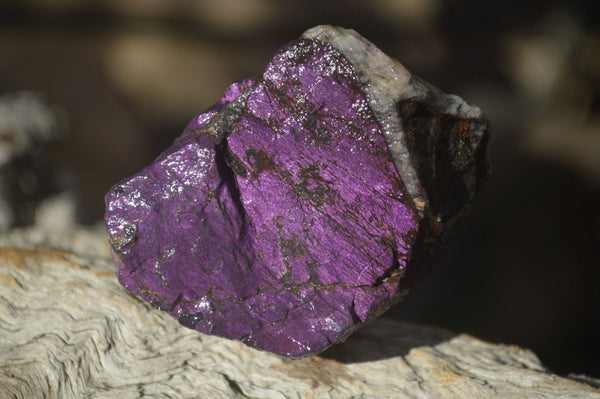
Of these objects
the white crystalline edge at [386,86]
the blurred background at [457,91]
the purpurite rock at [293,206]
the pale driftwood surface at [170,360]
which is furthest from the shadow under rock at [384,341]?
the blurred background at [457,91]

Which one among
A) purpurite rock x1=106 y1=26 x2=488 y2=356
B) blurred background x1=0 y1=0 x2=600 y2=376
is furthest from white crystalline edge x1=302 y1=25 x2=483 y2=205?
blurred background x1=0 y1=0 x2=600 y2=376

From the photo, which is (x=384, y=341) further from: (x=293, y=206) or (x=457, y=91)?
(x=457, y=91)

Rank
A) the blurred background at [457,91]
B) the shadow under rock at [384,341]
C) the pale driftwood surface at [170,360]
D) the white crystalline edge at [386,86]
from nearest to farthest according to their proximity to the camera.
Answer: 1. the white crystalline edge at [386,86]
2. the pale driftwood surface at [170,360]
3. the shadow under rock at [384,341]
4. the blurred background at [457,91]

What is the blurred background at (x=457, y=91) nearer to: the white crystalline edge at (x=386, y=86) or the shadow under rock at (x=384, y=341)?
the shadow under rock at (x=384, y=341)

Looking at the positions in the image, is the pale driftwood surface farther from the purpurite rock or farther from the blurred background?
the blurred background

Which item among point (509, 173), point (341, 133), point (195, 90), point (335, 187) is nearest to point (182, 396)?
point (335, 187)

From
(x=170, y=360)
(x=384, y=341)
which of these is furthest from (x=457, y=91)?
(x=170, y=360)
